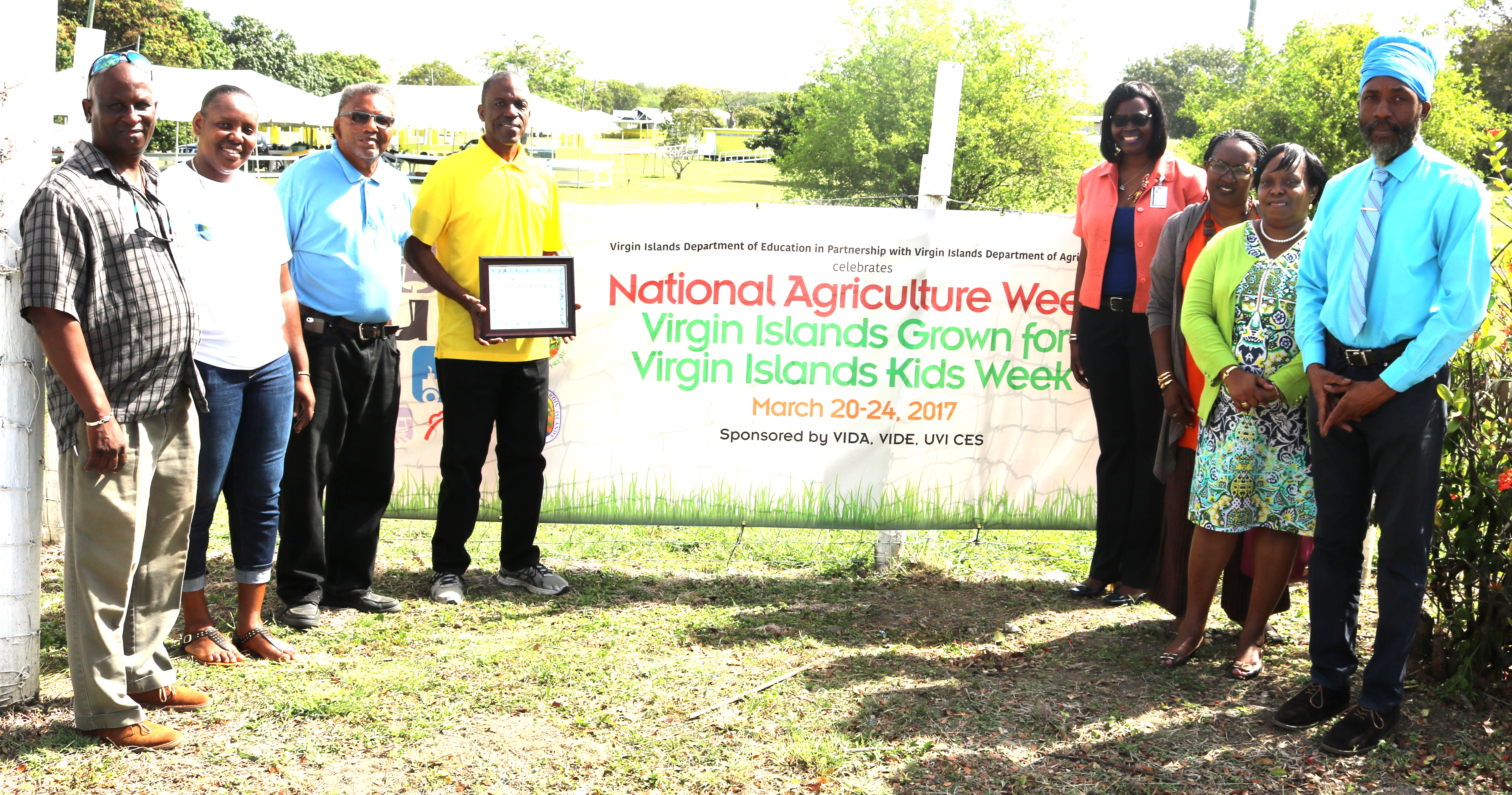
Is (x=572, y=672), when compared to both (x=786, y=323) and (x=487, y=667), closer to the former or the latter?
(x=487, y=667)

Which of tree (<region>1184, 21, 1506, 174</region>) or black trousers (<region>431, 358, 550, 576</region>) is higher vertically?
tree (<region>1184, 21, 1506, 174</region>)

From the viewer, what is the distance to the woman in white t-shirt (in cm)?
356

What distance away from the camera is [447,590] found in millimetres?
4801

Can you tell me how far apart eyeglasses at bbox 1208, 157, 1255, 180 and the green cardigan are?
32 cm

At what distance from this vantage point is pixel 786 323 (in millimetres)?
5254

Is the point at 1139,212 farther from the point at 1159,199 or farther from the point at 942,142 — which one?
the point at 942,142

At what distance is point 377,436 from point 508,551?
795mm

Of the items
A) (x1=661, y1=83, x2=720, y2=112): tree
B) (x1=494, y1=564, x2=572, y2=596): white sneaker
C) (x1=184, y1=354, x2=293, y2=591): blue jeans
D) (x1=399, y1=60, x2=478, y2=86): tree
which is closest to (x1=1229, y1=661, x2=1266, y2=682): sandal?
(x1=494, y1=564, x2=572, y2=596): white sneaker

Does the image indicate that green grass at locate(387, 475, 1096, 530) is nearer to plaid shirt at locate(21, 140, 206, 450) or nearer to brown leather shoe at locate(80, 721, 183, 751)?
brown leather shoe at locate(80, 721, 183, 751)

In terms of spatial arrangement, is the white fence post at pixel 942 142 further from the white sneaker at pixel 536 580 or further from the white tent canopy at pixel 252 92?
the white tent canopy at pixel 252 92

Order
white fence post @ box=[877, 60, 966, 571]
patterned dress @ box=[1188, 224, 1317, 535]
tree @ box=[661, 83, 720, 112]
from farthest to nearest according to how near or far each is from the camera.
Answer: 1. tree @ box=[661, 83, 720, 112]
2. white fence post @ box=[877, 60, 966, 571]
3. patterned dress @ box=[1188, 224, 1317, 535]

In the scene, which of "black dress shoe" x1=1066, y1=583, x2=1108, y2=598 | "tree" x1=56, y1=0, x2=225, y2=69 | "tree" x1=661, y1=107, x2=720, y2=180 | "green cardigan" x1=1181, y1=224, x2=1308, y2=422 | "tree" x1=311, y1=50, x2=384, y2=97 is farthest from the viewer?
"tree" x1=311, y1=50, x2=384, y2=97

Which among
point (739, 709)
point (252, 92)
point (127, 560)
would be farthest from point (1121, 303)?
point (252, 92)

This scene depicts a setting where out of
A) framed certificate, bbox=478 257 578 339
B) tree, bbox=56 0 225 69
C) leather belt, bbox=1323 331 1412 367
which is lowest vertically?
framed certificate, bbox=478 257 578 339
